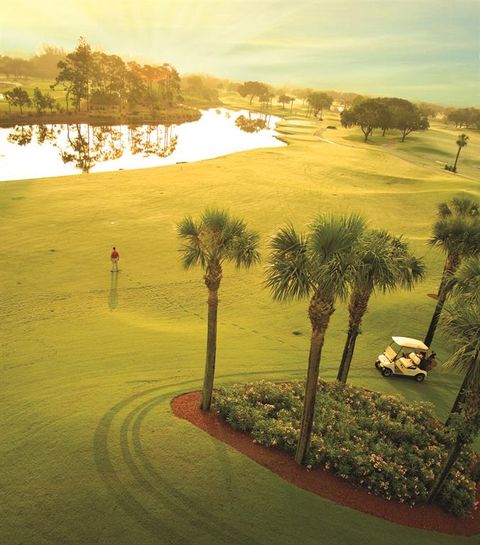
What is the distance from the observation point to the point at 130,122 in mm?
152875

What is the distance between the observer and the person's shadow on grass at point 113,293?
29.1 meters

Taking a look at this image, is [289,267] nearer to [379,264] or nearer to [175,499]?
[379,264]

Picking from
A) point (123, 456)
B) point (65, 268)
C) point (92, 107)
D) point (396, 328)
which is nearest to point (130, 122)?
point (92, 107)

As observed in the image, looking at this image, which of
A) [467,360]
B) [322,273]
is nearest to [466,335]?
[467,360]

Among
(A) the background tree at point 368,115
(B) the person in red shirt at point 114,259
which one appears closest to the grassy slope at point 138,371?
(B) the person in red shirt at point 114,259

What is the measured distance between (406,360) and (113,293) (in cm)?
2002

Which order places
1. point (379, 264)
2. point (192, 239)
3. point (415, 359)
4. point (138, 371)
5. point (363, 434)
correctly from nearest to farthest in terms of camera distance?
point (192, 239), point (363, 434), point (379, 264), point (138, 371), point (415, 359)

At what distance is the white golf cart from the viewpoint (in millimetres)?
24281

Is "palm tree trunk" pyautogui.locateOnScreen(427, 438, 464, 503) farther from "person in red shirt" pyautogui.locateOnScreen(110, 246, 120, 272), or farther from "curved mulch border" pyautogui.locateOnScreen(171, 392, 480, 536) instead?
"person in red shirt" pyautogui.locateOnScreen(110, 246, 120, 272)

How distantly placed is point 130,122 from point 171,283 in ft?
Answer: 445

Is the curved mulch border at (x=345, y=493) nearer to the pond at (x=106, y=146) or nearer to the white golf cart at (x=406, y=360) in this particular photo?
the white golf cart at (x=406, y=360)

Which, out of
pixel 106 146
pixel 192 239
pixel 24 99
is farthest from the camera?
pixel 24 99

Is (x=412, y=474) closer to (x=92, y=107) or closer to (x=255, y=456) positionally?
(x=255, y=456)

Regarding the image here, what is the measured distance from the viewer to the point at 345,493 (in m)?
15.4
